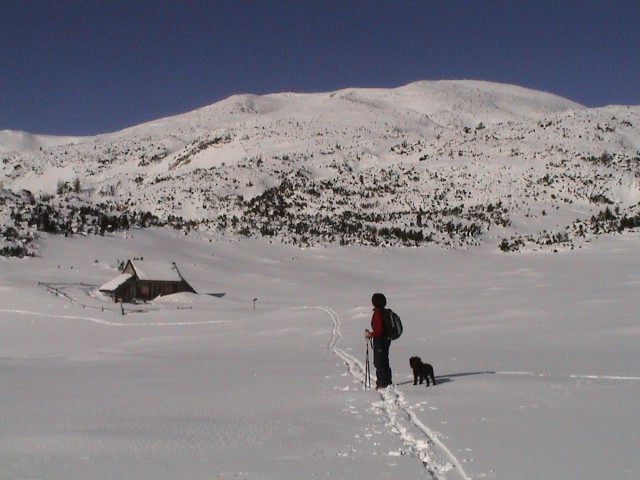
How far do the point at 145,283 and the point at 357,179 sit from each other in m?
54.8

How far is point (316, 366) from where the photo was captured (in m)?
10.8

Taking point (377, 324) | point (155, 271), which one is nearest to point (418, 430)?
point (377, 324)

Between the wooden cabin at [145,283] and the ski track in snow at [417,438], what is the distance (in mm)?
28672

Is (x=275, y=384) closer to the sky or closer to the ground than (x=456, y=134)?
closer to the ground

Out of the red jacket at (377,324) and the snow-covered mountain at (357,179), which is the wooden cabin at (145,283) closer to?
the snow-covered mountain at (357,179)

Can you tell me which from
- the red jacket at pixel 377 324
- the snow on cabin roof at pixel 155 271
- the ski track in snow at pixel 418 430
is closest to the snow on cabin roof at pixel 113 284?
the snow on cabin roof at pixel 155 271

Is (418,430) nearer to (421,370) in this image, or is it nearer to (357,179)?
(421,370)

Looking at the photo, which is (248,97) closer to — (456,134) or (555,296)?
(456,134)

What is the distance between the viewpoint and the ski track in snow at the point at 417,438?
14.9ft

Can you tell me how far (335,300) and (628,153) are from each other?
232 feet

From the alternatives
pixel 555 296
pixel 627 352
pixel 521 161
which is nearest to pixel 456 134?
pixel 521 161

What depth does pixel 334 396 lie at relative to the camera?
766cm

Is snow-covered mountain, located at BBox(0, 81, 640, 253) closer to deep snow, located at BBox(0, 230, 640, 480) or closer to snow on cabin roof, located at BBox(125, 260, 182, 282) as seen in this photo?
snow on cabin roof, located at BBox(125, 260, 182, 282)

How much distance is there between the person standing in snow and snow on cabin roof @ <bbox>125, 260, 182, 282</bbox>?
28758 millimetres
